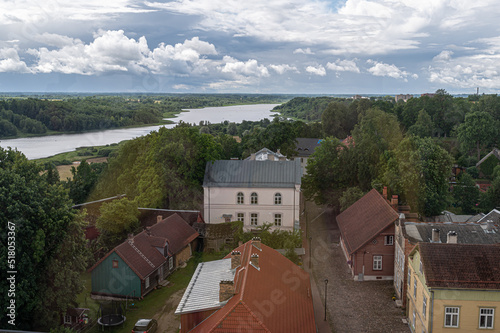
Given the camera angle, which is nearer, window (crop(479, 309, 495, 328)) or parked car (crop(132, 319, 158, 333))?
window (crop(479, 309, 495, 328))

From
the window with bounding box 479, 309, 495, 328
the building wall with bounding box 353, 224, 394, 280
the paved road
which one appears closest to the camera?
the window with bounding box 479, 309, 495, 328

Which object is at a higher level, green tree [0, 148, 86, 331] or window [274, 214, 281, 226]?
green tree [0, 148, 86, 331]

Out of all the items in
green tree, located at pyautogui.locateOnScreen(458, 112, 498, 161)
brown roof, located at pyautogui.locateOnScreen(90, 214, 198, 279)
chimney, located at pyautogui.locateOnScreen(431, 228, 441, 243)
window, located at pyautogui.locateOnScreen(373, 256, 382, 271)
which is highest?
green tree, located at pyautogui.locateOnScreen(458, 112, 498, 161)

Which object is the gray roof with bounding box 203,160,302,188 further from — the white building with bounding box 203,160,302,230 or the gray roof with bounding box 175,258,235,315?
the gray roof with bounding box 175,258,235,315

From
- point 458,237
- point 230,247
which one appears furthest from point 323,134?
point 458,237

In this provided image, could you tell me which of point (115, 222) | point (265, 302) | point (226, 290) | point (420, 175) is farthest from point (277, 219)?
point (226, 290)

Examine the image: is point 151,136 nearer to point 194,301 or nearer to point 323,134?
point 194,301

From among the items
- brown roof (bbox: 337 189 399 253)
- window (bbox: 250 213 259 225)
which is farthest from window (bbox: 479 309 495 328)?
window (bbox: 250 213 259 225)
